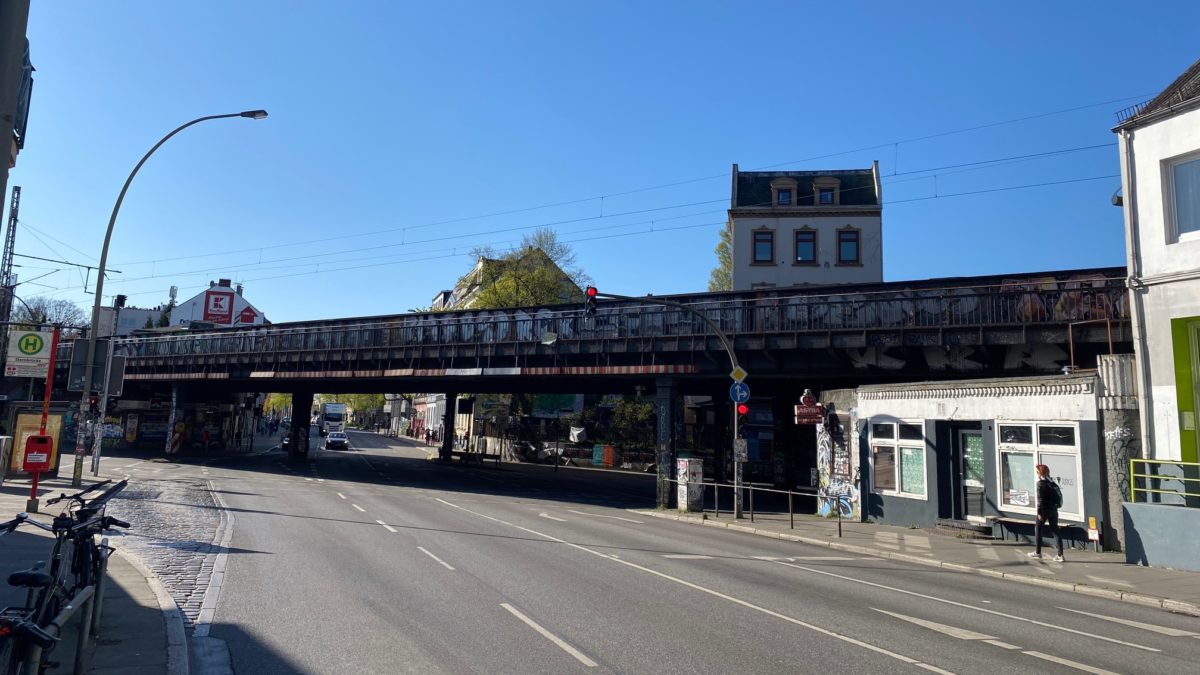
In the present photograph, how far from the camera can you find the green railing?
552 inches

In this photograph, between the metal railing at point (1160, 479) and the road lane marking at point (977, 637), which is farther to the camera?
the metal railing at point (1160, 479)

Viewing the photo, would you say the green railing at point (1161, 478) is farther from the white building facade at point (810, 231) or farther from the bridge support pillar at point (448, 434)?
the bridge support pillar at point (448, 434)

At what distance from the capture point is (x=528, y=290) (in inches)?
2267

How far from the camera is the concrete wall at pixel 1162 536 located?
13539 mm

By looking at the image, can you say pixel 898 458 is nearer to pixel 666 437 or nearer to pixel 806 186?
pixel 666 437

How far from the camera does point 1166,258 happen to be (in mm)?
16281

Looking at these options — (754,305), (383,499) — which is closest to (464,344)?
(383,499)

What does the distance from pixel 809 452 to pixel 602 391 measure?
12.0 metres

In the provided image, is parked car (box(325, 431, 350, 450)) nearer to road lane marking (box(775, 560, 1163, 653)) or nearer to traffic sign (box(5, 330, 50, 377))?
traffic sign (box(5, 330, 50, 377))

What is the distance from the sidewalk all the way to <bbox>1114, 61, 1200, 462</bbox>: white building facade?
17731 mm

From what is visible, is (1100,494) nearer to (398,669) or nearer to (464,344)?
(398,669)

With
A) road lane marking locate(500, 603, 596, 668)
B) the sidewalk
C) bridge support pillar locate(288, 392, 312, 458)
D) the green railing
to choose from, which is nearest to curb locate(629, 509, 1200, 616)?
the green railing

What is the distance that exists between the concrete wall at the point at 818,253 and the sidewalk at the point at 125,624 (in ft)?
134

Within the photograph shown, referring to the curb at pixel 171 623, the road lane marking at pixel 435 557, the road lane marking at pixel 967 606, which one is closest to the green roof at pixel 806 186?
the road lane marking at pixel 967 606
